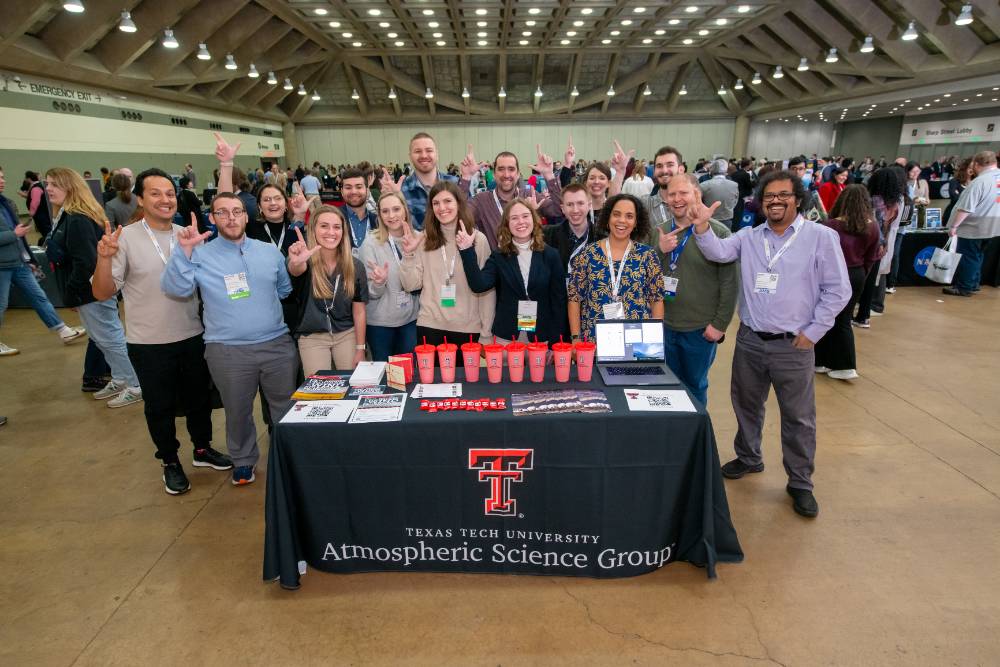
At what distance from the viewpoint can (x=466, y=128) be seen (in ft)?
79.4

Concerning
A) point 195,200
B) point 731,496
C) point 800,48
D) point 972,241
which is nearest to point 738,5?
point 800,48

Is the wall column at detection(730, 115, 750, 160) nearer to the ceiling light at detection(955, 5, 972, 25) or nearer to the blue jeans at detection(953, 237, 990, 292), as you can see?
the ceiling light at detection(955, 5, 972, 25)

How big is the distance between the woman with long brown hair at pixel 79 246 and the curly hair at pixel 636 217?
3096 millimetres

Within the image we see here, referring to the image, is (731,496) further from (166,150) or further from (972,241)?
(166,150)

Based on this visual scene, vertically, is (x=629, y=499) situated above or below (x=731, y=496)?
above

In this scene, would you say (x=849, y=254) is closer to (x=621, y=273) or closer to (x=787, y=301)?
(x=787, y=301)

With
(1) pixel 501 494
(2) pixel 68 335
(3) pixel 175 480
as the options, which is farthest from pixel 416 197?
(2) pixel 68 335

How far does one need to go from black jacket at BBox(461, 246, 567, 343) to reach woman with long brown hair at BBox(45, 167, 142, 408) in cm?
239

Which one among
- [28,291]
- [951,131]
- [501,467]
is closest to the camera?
[501,467]

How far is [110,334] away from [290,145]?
863 inches

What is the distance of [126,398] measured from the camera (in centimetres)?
420

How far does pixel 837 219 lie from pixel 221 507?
480 cm

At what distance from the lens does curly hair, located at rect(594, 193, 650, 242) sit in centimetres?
281

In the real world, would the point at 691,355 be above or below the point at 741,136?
below
